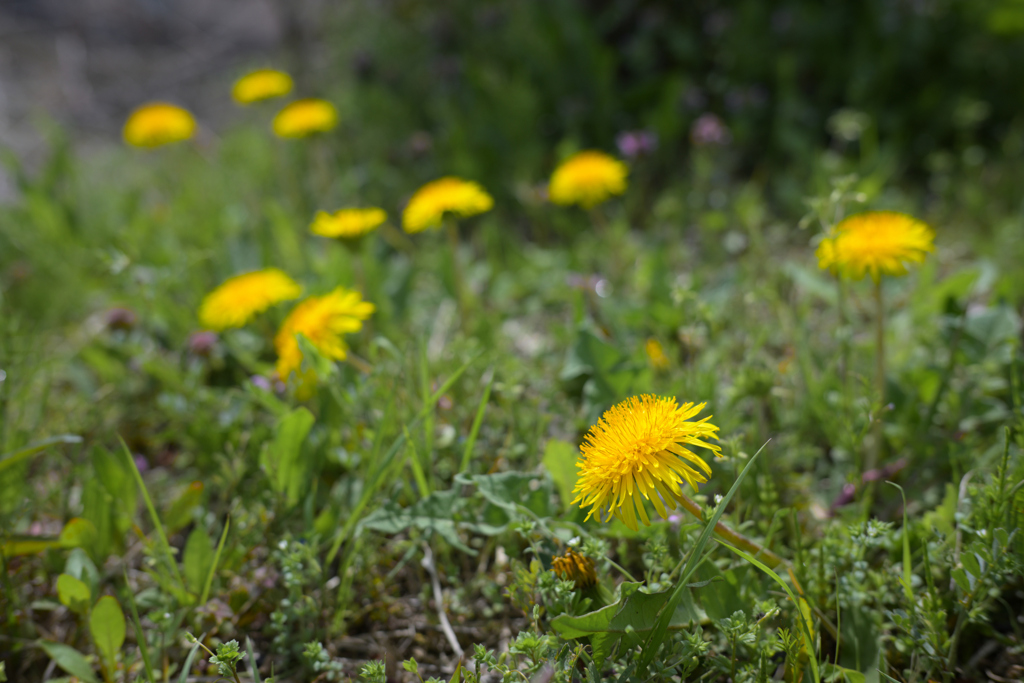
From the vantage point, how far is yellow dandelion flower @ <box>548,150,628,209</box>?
2025 mm

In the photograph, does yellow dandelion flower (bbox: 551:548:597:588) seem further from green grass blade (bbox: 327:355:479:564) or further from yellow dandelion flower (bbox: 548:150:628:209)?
yellow dandelion flower (bbox: 548:150:628:209)

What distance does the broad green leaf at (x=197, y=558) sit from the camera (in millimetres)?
1281

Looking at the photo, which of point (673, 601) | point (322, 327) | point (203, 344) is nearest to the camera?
point (673, 601)

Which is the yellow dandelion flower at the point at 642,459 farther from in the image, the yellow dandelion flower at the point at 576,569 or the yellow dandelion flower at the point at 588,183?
the yellow dandelion flower at the point at 588,183

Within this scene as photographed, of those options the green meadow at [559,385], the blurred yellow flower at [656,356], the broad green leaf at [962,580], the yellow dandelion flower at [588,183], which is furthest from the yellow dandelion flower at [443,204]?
the broad green leaf at [962,580]

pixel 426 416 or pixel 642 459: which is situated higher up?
pixel 426 416

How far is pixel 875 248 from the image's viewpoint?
1312 millimetres

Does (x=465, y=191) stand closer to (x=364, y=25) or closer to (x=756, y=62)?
(x=756, y=62)

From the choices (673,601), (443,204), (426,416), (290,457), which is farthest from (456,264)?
(673,601)

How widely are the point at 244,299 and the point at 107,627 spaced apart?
0.84 meters

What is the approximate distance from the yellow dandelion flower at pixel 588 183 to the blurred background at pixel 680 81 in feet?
1.64

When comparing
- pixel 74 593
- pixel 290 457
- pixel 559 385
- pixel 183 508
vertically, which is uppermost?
pixel 559 385

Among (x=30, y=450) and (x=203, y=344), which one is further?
(x=203, y=344)

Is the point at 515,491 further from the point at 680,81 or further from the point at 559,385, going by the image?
the point at 680,81
